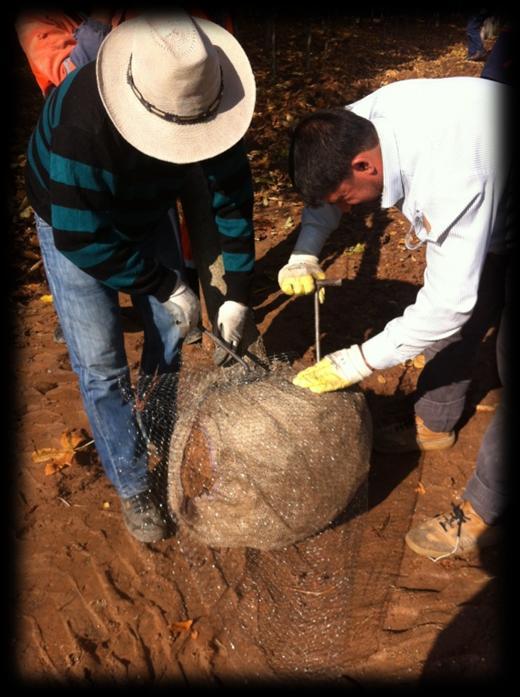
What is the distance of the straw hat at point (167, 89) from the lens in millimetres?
1951

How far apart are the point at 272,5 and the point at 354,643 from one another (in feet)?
33.7

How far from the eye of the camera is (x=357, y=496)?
2.76 metres

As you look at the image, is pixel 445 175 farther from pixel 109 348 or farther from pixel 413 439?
pixel 413 439

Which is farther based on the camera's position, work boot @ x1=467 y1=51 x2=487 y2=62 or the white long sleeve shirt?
work boot @ x1=467 y1=51 x2=487 y2=62

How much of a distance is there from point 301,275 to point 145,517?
130 centimetres

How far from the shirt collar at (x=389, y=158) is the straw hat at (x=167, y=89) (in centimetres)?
48

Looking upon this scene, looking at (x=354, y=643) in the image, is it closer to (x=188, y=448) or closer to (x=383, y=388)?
(x=188, y=448)

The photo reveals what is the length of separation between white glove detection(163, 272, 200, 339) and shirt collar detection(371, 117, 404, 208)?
2.88 feet

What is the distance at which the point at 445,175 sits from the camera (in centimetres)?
206

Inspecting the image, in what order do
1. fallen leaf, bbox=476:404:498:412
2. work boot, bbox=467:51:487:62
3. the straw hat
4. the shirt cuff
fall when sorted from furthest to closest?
work boot, bbox=467:51:487:62 < fallen leaf, bbox=476:404:498:412 < the shirt cuff < the straw hat

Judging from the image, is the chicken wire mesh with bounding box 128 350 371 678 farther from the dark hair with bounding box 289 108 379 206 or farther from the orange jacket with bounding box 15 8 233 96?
the orange jacket with bounding box 15 8 233 96

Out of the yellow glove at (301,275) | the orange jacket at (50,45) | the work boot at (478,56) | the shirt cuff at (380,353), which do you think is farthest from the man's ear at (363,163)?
the work boot at (478,56)

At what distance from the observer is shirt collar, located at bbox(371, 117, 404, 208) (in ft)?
6.92

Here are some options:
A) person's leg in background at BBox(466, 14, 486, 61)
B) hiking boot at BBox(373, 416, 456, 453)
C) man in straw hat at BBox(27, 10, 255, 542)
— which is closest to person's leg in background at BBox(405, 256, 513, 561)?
hiking boot at BBox(373, 416, 456, 453)
